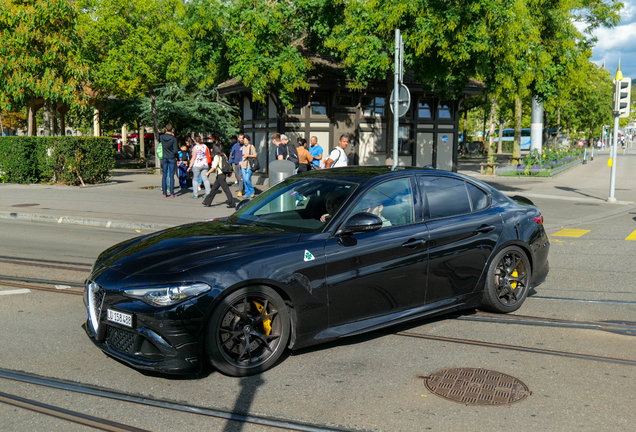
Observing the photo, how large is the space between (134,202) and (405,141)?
13.4 metres

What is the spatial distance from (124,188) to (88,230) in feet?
29.1

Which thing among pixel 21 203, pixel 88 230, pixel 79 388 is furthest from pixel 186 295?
pixel 21 203

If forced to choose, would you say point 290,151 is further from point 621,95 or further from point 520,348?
point 520,348

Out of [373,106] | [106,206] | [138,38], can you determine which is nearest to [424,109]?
[373,106]

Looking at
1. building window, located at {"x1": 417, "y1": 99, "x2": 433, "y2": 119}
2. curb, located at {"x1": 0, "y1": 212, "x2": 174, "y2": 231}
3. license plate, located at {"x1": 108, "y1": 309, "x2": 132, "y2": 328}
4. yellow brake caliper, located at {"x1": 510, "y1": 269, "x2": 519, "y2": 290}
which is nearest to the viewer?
license plate, located at {"x1": 108, "y1": 309, "x2": 132, "y2": 328}

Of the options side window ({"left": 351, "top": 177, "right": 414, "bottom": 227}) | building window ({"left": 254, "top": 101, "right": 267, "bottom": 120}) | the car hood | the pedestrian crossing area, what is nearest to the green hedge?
building window ({"left": 254, "top": 101, "right": 267, "bottom": 120})

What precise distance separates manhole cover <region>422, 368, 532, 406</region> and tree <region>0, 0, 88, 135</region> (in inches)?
909

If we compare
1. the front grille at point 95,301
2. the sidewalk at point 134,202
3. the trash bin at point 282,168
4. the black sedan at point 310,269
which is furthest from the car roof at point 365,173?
the trash bin at point 282,168

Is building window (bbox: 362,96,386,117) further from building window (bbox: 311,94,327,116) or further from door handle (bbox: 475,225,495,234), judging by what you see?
door handle (bbox: 475,225,495,234)

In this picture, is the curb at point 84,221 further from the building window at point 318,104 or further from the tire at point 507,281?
the building window at point 318,104

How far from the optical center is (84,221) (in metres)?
13.0

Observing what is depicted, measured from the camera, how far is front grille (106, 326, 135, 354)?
4195 millimetres

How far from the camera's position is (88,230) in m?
12.1

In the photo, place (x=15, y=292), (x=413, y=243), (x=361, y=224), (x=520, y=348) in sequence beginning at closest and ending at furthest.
Answer: 1. (x=361, y=224)
2. (x=520, y=348)
3. (x=413, y=243)
4. (x=15, y=292)
